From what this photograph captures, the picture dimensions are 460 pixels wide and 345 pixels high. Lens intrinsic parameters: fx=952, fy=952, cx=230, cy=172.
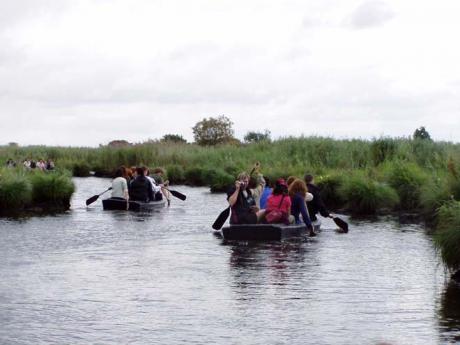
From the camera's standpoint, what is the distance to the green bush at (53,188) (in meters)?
32.9

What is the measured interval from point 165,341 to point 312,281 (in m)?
5.22

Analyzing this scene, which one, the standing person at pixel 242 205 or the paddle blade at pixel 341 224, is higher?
the standing person at pixel 242 205

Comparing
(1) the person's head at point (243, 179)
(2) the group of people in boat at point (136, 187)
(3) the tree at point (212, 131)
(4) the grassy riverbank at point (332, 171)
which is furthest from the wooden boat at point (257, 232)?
(3) the tree at point (212, 131)

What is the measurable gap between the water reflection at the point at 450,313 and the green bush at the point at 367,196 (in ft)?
52.9

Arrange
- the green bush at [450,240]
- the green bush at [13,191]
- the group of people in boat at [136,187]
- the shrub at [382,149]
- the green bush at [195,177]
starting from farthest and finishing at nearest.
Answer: the green bush at [195,177] < the shrub at [382,149] < the group of people in boat at [136,187] < the green bush at [13,191] < the green bush at [450,240]

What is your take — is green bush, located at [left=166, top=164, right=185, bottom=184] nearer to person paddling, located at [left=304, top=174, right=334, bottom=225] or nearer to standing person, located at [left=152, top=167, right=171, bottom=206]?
standing person, located at [left=152, top=167, right=171, bottom=206]

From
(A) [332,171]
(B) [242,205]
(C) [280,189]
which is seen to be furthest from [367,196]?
(B) [242,205]

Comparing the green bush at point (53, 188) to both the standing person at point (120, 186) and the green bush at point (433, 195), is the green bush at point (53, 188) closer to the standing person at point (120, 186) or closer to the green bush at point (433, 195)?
the standing person at point (120, 186)

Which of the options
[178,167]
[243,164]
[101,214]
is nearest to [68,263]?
[101,214]

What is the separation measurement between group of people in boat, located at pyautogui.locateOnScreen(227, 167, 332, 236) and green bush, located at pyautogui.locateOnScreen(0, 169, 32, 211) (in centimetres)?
1025

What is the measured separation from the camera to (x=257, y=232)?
2234 cm

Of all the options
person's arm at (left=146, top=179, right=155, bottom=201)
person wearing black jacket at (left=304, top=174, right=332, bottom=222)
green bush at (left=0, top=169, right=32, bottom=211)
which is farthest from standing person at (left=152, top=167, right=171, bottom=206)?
person wearing black jacket at (left=304, top=174, right=332, bottom=222)

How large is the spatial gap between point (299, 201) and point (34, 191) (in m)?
12.7

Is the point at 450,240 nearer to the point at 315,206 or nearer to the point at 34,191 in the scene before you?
the point at 315,206
